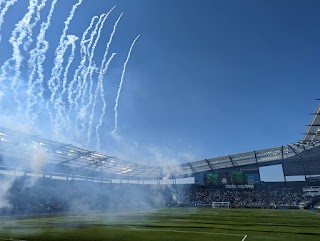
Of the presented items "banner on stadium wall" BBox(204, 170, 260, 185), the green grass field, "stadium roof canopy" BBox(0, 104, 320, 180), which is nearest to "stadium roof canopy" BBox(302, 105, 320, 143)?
"stadium roof canopy" BBox(0, 104, 320, 180)

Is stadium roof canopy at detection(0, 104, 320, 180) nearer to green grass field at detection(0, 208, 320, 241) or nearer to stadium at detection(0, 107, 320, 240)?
stadium at detection(0, 107, 320, 240)

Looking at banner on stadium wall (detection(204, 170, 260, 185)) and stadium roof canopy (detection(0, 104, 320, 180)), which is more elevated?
stadium roof canopy (detection(0, 104, 320, 180))

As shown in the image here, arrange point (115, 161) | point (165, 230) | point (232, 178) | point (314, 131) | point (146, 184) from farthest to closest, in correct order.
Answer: point (146, 184), point (232, 178), point (115, 161), point (314, 131), point (165, 230)

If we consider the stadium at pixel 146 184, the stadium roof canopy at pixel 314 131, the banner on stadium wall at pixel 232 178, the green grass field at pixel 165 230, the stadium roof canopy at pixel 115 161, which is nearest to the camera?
the green grass field at pixel 165 230

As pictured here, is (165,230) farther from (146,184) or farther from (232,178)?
(146,184)

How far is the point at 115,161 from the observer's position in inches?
2267

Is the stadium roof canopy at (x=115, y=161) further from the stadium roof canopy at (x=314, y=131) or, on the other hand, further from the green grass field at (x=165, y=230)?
the green grass field at (x=165, y=230)

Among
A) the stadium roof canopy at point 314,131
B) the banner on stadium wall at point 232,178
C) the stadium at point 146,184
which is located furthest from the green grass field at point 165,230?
the banner on stadium wall at point 232,178

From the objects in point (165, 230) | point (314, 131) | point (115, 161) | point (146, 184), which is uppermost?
point (314, 131)

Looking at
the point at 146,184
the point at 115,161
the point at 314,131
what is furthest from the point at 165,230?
the point at 146,184

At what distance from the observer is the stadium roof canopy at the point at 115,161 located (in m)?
40.3

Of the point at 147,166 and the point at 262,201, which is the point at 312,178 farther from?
the point at 147,166

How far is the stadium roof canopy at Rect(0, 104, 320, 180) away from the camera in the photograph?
4034 centimetres

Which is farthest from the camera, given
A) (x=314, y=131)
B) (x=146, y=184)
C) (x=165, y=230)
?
(x=146, y=184)
